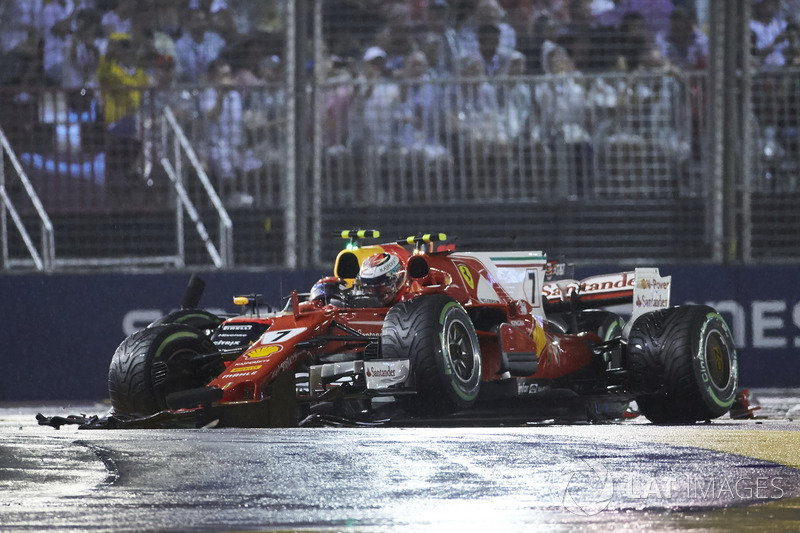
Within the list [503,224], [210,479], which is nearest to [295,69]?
[503,224]

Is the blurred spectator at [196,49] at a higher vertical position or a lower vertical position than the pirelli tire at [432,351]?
higher

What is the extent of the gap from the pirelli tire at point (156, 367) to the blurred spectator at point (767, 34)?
6196 mm

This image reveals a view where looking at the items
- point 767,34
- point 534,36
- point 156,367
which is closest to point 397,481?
point 156,367

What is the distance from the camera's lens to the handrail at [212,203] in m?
12.3

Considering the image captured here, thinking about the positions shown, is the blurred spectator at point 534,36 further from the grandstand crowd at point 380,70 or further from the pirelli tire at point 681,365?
the pirelli tire at point 681,365

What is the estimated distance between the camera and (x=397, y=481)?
497 cm

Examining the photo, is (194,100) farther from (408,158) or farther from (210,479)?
(210,479)

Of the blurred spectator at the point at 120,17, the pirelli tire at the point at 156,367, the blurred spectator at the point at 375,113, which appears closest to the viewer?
the pirelli tire at the point at 156,367

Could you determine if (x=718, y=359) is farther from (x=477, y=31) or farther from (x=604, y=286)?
(x=477, y=31)

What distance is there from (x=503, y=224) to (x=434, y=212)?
25.6 inches

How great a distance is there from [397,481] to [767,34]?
8.62 m

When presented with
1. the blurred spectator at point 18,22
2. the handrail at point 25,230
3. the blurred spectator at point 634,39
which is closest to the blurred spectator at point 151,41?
the blurred spectator at point 18,22

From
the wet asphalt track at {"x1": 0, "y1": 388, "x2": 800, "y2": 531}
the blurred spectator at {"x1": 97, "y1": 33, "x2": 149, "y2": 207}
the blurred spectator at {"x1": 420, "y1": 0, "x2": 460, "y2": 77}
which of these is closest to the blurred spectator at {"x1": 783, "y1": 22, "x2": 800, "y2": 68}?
the blurred spectator at {"x1": 420, "y1": 0, "x2": 460, "y2": 77}

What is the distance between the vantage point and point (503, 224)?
12367mm
